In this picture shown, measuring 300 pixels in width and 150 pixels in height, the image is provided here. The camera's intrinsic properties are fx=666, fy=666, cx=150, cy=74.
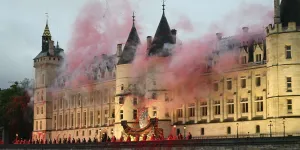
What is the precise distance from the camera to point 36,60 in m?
126

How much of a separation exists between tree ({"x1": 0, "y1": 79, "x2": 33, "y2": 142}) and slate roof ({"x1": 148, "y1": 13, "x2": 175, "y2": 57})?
47.3 metres

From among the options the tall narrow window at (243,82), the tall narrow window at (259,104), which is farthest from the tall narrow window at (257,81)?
the tall narrow window at (243,82)

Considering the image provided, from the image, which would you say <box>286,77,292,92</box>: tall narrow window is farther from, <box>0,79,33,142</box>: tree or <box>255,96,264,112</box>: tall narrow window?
<box>0,79,33,142</box>: tree

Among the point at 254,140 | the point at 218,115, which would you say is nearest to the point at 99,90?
the point at 218,115

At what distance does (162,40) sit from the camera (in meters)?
88.1

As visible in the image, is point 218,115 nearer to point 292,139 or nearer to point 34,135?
point 292,139

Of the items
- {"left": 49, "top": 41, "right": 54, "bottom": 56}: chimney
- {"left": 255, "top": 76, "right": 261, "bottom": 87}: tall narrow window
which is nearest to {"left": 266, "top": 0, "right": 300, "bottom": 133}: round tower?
{"left": 255, "top": 76, "right": 261, "bottom": 87}: tall narrow window

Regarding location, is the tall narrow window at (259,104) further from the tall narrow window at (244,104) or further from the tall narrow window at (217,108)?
the tall narrow window at (217,108)

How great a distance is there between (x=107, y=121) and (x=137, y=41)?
1775 cm

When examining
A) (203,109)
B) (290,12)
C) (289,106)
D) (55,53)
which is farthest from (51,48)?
(289,106)

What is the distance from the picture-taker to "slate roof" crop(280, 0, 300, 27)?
72.8m

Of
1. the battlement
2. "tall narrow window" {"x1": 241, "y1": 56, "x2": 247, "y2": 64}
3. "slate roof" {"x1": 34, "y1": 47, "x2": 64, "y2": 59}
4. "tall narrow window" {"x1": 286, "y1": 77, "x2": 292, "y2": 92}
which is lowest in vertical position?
"tall narrow window" {"x1": 286, "y1": 77, "x2": 292, "y2": 92}

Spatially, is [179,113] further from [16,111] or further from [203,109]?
[16,111]

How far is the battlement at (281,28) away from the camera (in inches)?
2825
